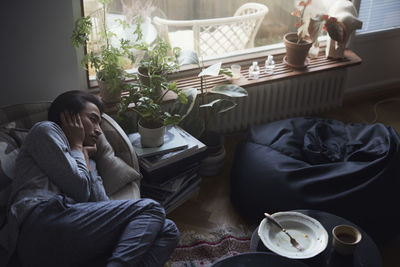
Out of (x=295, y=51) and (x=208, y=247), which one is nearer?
(x=208, y=247)

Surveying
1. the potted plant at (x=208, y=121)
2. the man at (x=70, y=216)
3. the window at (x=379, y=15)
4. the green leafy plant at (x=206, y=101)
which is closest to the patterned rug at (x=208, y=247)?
the man at (x=70, y=216)

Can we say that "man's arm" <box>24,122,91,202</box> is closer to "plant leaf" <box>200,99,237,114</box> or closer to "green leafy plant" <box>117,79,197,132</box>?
"green leafy plant" <box>117,79,197,132</box>

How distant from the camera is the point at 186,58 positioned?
93.1 inches

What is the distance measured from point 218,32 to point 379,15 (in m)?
1.30

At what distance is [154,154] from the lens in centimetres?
217

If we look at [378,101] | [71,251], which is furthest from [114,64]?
[378,101]

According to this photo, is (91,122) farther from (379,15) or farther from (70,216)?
(379,15)

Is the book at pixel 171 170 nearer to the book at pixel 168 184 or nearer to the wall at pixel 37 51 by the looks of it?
the book at pixel 168 184

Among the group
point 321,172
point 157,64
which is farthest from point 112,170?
point 321,172

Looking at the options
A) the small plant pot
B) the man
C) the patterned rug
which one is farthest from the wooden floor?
the man

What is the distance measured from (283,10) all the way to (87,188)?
1.89 metres

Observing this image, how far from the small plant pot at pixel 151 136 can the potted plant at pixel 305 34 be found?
1141 millimetres

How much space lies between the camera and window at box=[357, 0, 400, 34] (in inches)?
Result: 126

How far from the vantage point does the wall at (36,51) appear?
6.67 ft
